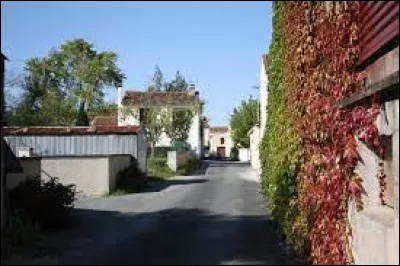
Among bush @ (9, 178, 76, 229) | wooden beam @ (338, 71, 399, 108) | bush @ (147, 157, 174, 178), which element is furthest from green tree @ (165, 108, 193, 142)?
wooden beam @ (338, 71, 399, 108)

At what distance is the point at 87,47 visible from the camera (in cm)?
8006

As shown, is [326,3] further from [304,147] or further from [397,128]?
[397,128]

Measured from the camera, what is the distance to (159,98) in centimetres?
6544

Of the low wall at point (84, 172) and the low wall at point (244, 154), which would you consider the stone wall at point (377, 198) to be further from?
the low wall at point (244, 154)

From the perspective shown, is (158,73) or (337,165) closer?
(337,165)

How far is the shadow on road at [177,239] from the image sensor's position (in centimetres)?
1116

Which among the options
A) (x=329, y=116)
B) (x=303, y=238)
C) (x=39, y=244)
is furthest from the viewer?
(x=39, y=244)

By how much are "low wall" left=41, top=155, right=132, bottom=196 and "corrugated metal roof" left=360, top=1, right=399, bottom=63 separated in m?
20.6

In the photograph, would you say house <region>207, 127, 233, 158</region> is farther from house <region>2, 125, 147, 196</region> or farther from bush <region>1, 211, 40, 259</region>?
bush <region>1, 211, 40, 259</region>

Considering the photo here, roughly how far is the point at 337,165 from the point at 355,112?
982mm

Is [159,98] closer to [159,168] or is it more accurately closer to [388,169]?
[159,168]

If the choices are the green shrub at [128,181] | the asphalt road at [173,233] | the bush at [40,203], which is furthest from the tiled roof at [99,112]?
the bush at [40,203]

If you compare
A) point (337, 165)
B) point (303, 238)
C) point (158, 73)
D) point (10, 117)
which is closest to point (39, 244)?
point (303, 238)

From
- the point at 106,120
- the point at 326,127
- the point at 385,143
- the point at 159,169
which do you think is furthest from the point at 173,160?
the point at 385,143
